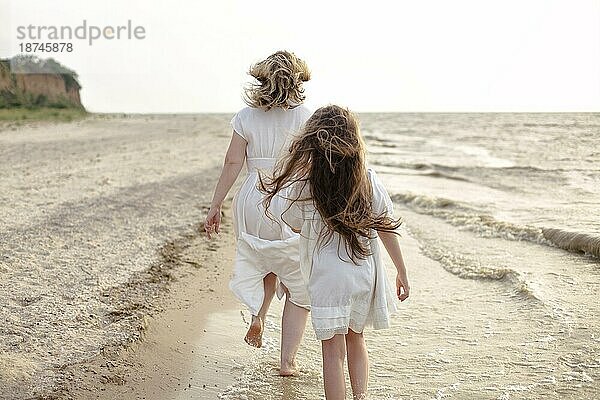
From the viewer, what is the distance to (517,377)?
4129 millimetres

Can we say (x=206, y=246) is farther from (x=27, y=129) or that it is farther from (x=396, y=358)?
(x=27, y=129)

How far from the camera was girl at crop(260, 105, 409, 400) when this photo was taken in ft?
11.0

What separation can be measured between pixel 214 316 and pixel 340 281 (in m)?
2.00

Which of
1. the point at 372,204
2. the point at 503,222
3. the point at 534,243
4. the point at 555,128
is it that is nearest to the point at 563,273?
the point at 534,243

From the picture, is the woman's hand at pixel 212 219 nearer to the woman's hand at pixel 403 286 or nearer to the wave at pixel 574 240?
the woman's hand at pixel 403 286

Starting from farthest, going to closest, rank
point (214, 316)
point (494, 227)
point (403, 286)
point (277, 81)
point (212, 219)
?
1. point (494, 227)
2. point (214, 316)
3. point (212, 219)
4. point (277, 81)
5. point (403, 286)

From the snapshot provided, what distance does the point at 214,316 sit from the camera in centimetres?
518

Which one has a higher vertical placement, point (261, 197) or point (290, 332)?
point (261, 197)

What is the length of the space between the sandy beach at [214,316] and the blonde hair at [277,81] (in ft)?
4.79

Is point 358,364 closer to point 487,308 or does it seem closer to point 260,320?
point 260,320

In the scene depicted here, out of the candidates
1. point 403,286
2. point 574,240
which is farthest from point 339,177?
point 574,240

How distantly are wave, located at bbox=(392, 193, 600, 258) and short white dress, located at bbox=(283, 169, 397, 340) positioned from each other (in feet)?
14.7

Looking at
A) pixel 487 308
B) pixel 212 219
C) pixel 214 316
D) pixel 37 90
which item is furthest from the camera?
pixel 37 90

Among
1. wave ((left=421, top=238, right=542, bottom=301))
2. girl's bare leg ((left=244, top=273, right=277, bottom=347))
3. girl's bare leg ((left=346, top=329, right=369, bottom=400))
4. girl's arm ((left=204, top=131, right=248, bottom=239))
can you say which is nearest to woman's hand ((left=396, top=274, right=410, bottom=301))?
girl's bare leg ((left=346, top=329, right=369, bottom=400))
